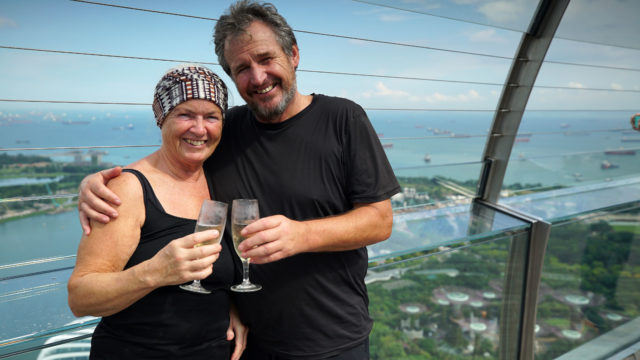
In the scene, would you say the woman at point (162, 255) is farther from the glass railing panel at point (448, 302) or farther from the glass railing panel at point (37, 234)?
the glass railing panel at point (448, 302)

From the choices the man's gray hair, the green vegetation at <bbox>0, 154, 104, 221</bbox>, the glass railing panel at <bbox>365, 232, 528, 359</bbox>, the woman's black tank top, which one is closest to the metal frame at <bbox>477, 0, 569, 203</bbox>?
the glass railing panel at <bbox>365, 232, 528, 359</bbox>

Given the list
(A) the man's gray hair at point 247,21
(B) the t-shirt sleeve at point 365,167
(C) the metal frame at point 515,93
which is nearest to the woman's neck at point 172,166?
(A) the man's gray hair at point 247,21

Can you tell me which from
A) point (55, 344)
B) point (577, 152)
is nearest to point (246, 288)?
point (55, 344)

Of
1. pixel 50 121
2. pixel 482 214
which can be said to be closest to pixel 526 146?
pixel 482 214

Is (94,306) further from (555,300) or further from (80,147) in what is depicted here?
(555,300)

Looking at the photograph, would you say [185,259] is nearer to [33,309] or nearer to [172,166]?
[172,166]

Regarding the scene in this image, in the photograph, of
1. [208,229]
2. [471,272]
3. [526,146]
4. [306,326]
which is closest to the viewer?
[208,229]
